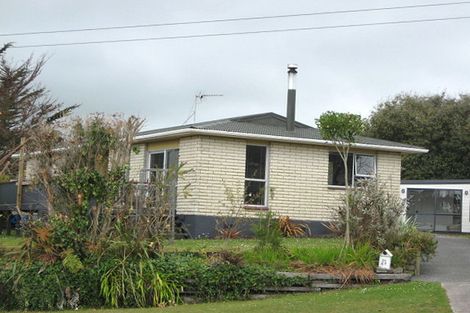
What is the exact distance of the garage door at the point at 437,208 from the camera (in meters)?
31.3

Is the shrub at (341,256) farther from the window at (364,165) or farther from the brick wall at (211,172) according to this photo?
the window at (364,165)

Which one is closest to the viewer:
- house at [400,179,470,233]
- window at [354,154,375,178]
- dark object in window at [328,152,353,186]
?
dark object in window at [328,152,353,186]

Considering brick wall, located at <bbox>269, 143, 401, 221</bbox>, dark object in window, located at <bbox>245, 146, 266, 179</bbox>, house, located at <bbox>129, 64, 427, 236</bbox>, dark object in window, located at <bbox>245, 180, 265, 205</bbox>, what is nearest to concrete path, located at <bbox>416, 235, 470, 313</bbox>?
house, located at <bbox>129, 64, 427, 236</bbox>

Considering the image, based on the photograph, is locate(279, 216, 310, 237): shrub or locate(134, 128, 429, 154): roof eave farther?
locate(279, 216, 310, 237): shrub

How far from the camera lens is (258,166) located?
69.6ft

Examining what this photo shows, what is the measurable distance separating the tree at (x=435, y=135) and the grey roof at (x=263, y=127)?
16.5 meters

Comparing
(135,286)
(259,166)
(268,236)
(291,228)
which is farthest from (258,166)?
(135,286)

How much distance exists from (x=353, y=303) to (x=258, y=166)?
9.90 metres

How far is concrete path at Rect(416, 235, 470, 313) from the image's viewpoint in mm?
11234

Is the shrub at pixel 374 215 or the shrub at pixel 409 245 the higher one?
the shrub at pixel 374 215

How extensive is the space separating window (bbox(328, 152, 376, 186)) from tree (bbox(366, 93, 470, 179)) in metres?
17.4

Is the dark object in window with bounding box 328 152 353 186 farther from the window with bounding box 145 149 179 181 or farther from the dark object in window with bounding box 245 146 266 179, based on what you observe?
the window with bounding box 145 149 179 181

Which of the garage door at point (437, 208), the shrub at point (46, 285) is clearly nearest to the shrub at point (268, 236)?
the shrub at point (46, 285)

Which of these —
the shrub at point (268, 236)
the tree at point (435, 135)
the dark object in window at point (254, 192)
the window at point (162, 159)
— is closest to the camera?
the shrub at point (268, 236)
